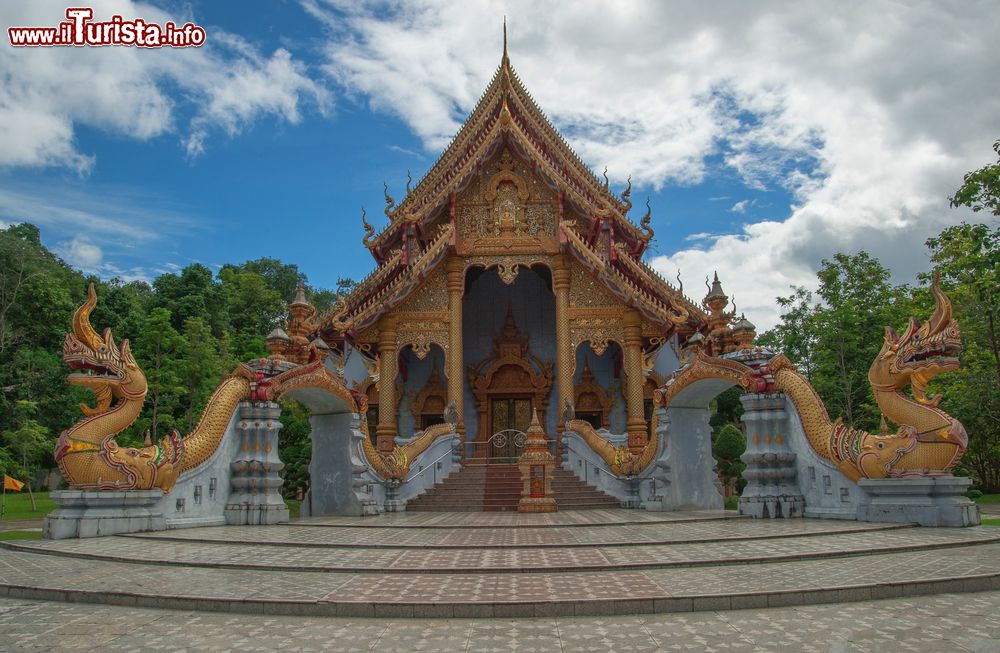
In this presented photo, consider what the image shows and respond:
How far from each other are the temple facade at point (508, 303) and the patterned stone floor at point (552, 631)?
10.1m

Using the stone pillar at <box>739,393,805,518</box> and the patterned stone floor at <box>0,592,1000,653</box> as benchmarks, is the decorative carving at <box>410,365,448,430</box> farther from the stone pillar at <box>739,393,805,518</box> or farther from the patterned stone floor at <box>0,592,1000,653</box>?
the patterned stone floor at <box>0,592,1000,653</box>

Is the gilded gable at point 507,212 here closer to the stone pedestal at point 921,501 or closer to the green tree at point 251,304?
the stone pedestal at point 921,501

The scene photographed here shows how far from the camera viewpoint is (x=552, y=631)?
4.34 m

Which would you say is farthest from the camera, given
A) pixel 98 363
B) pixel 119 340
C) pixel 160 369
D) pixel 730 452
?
pixel 119 340

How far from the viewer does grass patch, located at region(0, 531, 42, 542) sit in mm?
9250

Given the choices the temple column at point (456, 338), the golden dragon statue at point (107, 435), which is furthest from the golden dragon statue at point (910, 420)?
the golden dragon statue at point (107, 435)

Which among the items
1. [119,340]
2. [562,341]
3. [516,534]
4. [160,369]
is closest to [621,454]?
[562,341]

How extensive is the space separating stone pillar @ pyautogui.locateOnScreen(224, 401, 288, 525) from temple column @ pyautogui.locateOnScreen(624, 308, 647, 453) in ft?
26.8

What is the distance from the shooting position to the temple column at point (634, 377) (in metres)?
16.5

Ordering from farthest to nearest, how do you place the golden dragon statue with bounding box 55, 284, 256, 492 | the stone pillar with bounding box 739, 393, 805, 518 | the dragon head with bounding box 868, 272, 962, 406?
the stone pillar with bounding box 739, 393, 805, 518, the golden dragon statue with bounding box 55, 284, 256, 492, the dragon head with bounding box 868, 272, 962, 406

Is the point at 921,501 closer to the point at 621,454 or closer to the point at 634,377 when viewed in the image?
the point at 621,454

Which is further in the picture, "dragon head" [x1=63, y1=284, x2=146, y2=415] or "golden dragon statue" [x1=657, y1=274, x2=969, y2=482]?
"dragon head" [x1=63, y1=284, x2=146, y2=415]

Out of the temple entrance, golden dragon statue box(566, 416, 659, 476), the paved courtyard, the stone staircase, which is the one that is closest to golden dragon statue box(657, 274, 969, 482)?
the paved courtyard

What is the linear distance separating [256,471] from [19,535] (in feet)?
10.2
